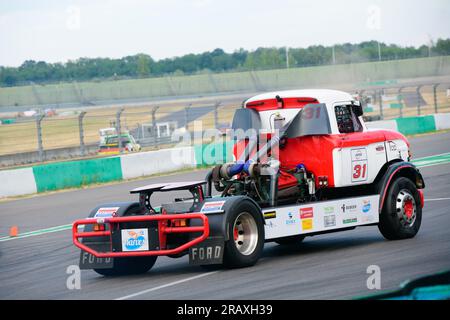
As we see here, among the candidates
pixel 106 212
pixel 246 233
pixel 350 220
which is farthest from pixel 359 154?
pixel 106 212

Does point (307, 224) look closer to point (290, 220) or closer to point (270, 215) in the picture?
point (290, 220)

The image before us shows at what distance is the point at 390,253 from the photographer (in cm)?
1102

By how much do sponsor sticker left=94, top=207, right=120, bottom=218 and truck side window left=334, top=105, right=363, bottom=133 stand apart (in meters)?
3.33

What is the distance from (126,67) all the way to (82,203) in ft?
260

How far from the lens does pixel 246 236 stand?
34.4 feet

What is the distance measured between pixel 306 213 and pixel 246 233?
106 cm

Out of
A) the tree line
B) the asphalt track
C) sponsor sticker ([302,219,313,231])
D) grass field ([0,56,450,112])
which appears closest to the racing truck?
sponsor sticker ([302,219,313,231])

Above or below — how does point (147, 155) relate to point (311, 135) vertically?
below

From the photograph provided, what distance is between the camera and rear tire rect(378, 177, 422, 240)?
12039mm

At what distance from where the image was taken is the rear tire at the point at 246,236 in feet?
33.5

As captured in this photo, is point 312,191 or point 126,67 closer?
point 312,191

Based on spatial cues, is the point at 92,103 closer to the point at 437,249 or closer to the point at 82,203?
the point at 82,203

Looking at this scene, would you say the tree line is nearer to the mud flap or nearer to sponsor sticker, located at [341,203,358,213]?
sponsor sticker, located at [341,203,358,213]
